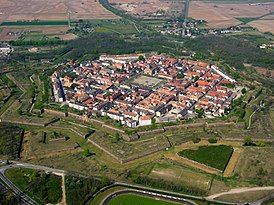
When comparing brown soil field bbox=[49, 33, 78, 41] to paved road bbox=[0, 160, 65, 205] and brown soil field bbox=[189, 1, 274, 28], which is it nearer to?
brown soil field bbox=[189, 1, 274, 28]

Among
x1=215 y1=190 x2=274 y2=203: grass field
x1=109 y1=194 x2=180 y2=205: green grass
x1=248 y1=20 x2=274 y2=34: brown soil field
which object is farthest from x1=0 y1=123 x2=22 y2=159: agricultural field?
x1=248 y1=20 x2=274 y2=34: brown soil field

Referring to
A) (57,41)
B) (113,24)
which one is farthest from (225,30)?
(57,41)

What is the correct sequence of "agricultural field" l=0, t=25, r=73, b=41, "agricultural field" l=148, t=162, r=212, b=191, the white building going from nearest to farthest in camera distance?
"agricultural field" l=148, t=162, r=212, b=191
the white building
"agricultural field" l=0, t=25, r=73, b=41

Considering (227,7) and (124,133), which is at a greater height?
(227,7)

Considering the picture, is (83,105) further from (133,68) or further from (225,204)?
(225,204)

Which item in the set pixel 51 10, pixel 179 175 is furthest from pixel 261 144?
pixel 51 10

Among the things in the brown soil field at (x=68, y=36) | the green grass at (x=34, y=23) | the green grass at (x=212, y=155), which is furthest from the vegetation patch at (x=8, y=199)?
the green grass at (x=34, y=23)
